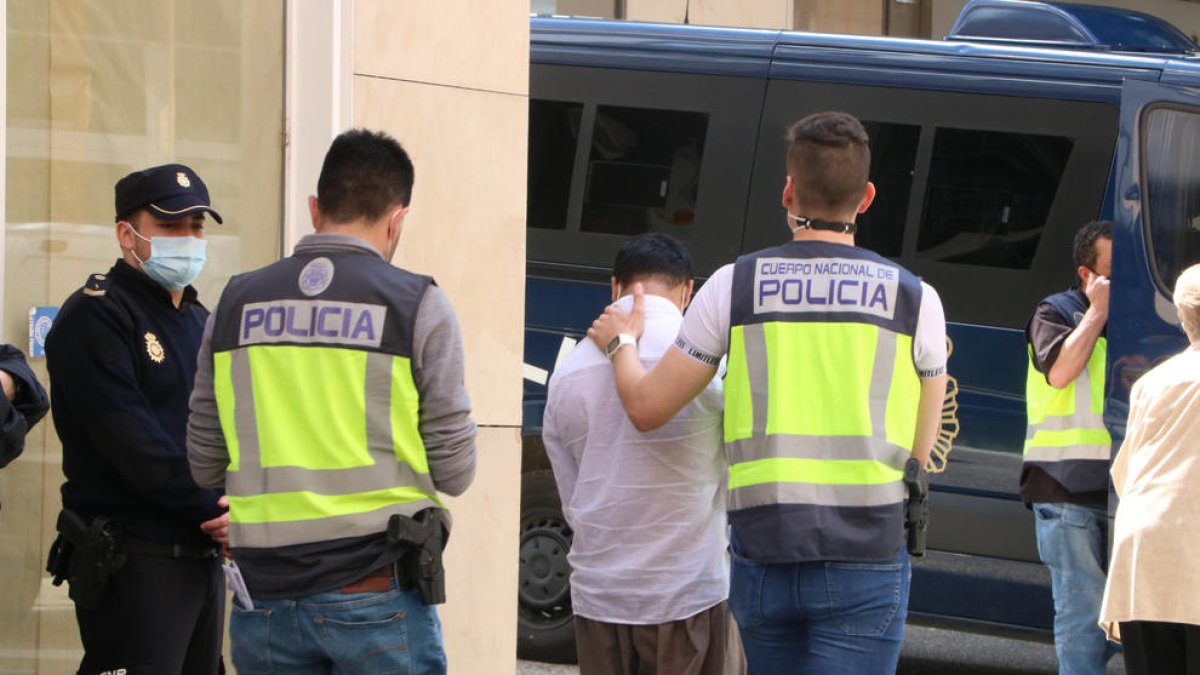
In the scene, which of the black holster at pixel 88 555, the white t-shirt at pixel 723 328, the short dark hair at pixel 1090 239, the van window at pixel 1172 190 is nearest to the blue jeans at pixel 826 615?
the white t-shirt at pixel 723 328

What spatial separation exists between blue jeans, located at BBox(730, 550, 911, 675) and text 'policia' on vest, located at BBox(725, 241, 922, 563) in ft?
0.15

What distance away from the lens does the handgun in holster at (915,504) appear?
12.9ft

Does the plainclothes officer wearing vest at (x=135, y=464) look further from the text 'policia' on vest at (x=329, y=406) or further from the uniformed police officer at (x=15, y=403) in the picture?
the text 'policia' on vest at (x=329, y=406)

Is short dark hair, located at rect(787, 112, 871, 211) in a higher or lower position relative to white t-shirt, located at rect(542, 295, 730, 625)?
higher

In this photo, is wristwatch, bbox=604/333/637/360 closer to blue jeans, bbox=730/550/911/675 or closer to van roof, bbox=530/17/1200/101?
blue jeans, bbox=730/550/911/675

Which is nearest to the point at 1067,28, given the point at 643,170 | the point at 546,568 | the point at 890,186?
the point at 890,186

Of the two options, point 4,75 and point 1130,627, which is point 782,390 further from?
point 4,75

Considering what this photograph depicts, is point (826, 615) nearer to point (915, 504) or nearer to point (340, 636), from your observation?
point (915, 504)

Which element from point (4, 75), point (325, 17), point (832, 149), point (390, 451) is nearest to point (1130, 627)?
point (832, 149)

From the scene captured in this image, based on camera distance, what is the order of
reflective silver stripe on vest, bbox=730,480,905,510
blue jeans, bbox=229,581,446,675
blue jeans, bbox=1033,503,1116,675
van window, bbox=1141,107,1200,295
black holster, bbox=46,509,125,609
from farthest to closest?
van window, bbox=1141,107,1200,295 → blue jeans, bbox=1033,503,1116,675 → black holster, bbox=46,509,125,609 → reflective silver stripe on vest, bbox=730,480,905,510 → blue jeans, bbox=229,581,446,675

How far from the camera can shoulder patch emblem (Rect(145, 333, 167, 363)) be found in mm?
4273

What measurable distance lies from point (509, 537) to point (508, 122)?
1332 mm

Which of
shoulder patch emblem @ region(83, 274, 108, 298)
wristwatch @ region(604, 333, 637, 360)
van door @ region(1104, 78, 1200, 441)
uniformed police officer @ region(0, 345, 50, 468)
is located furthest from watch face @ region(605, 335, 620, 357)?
van door @ region(1104, 78, 1200, 441)

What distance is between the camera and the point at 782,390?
3857 millimetres
